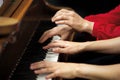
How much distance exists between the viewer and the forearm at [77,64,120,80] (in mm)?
1174

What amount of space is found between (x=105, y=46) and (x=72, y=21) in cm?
25

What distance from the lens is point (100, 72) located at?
119 centimetres

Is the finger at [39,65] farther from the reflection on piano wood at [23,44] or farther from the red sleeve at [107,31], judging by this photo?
the red sleeve at [107,31]

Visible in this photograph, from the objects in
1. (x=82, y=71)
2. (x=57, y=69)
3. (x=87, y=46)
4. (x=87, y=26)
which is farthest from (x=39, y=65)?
(x=87, y=26)

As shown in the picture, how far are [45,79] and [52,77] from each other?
3 cm

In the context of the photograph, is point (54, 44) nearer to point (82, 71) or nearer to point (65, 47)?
point (65, 47)

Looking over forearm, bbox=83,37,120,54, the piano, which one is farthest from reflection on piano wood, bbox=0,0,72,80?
forearm, bbox=83,37,120,54

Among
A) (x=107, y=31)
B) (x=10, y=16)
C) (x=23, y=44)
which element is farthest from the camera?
(x=107, y=31)

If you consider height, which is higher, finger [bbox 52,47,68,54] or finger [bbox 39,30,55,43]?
finger [bbox 39,30,55,43]

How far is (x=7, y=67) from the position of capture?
110cm

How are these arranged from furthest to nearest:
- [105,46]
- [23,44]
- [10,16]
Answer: [105,46], [23,44], [10,16]

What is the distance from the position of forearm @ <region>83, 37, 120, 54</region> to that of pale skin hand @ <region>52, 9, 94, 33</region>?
165mm

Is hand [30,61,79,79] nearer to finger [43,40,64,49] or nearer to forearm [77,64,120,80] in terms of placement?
forearm [77,64,120,80]

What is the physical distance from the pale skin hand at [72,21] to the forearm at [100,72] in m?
0.43
